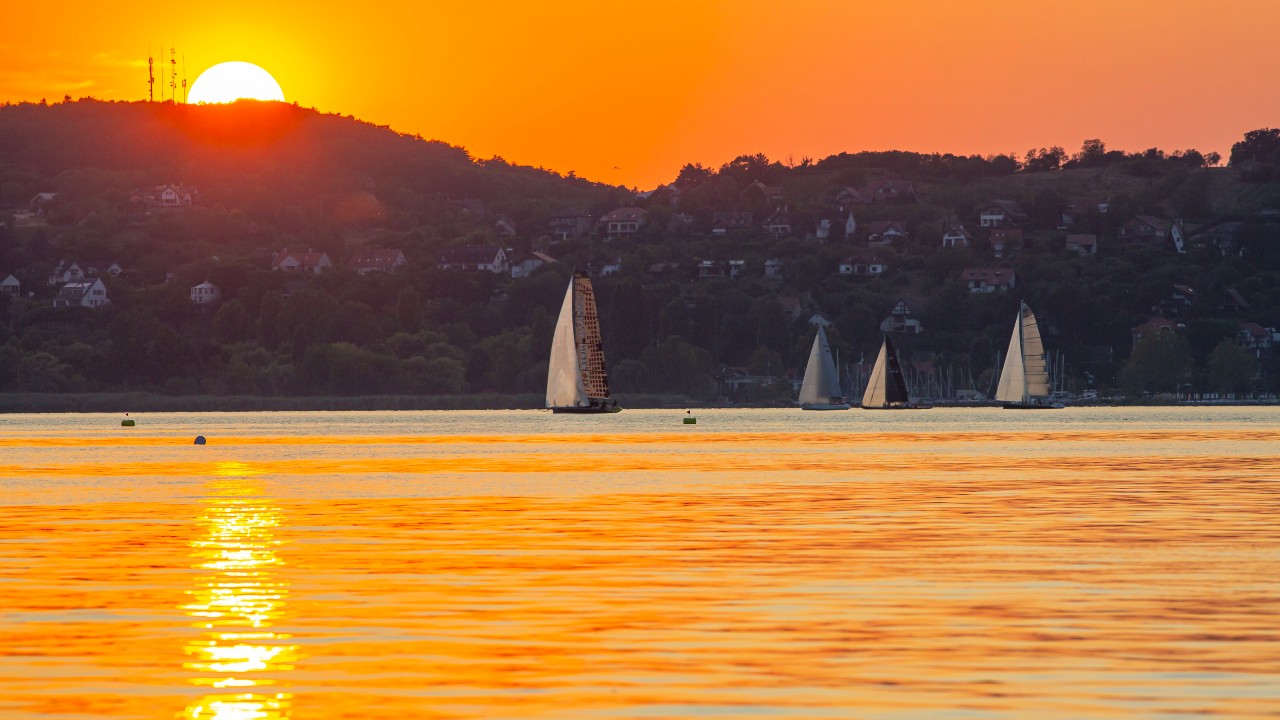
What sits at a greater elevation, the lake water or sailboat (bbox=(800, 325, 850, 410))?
sailboat (bbox=(800, 325, 850, 410))

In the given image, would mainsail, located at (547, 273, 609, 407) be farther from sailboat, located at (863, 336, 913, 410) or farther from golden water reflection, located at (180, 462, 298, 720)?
golden water reflection, located at (180, 462, 298, 720)

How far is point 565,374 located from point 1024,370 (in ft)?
171

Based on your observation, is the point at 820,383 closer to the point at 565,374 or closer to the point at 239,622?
the point at 565,374

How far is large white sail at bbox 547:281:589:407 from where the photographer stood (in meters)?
146

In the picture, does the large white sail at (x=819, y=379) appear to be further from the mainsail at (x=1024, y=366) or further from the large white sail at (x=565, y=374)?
the large white sail at (x=565, y=374)

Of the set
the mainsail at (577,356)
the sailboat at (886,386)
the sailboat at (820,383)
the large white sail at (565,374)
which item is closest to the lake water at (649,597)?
the mainsail at (577,356)

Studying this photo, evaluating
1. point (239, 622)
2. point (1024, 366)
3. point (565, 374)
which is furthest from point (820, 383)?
point (239, 622)

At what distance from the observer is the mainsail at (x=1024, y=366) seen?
17425 centimetres

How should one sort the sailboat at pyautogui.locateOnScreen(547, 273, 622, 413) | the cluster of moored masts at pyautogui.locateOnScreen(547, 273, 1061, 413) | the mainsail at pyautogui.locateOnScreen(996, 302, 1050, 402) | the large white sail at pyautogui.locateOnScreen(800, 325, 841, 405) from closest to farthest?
the sailboat at pyautogui.locateOnScreen(547, 273, 622, 413)
the cluster of moored masts at pyautogui.locateOnScreen(547, 273, 1061, 413)
the mainsail at pyautogui.locateOnScreen(996, 302, 1050, 402)
the large white sail at pyautogui.locateOnScreen(800, 325, 841, 405)

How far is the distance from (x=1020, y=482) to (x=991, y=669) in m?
38.4

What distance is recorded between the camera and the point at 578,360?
14750 centimetres

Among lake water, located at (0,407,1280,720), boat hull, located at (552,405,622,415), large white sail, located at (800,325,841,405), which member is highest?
large white sail, located at (800,325,841,405)

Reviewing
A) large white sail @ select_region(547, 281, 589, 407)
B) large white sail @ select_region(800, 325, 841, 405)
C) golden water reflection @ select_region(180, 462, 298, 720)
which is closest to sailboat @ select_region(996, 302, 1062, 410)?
large white sail @ select_region(800, 325, 841, 405)

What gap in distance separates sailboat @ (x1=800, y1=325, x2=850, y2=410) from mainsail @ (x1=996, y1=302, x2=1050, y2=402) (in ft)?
53.4
